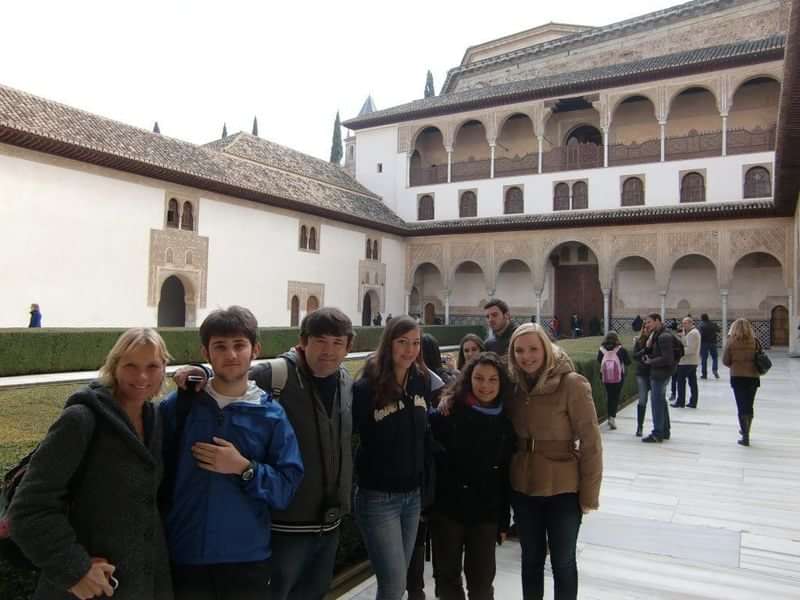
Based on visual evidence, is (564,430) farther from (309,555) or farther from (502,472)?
(309,555)

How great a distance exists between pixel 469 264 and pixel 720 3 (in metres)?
17.9

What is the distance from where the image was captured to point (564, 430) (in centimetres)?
304

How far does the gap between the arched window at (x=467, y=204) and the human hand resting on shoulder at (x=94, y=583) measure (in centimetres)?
2941

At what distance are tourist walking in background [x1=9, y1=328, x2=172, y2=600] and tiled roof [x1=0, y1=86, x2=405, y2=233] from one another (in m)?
15.4

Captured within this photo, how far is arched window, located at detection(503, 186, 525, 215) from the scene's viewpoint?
29.2 metres

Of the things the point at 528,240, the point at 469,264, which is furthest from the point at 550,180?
the point at 469,264

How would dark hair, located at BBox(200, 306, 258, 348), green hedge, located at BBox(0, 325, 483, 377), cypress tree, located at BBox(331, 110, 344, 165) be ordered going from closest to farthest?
dark hair, located at BBox(200, 306, 258, 348), green hedge, located at BBox(0, 325, 483, 377), cypress tree, located at BBox(331, 110, 344, 165)

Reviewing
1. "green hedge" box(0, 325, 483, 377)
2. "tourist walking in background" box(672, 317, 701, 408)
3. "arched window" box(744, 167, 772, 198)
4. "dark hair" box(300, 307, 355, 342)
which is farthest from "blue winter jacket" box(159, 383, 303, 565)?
"arched window" box(744, 167, 772, 198)

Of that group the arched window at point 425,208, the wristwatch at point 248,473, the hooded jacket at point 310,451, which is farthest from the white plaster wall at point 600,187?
the wristwatch at point 248,473

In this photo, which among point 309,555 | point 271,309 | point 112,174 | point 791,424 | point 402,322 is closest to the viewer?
point 309,555

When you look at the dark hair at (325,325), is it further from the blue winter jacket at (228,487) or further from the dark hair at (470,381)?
the dark hair at (470,381)

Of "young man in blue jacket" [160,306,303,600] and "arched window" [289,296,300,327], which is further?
"arched window" [289,296,300,327]

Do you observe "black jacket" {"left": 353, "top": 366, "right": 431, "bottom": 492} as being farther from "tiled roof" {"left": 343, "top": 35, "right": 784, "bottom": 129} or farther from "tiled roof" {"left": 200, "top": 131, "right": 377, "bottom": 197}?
"tiled roof" {"left": 343, "top": 35, "right": 784, "bottom": 129}

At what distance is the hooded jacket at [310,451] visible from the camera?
7.71 ft
